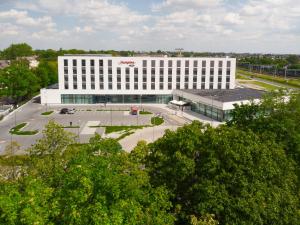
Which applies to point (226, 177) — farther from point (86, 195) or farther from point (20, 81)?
point (20, 81)

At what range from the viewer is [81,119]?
64.9m

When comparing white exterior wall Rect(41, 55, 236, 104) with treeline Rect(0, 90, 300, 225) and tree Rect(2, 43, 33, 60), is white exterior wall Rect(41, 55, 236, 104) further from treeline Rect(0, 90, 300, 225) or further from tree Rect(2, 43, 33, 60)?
tree Rect(2, 43, 33, 60)

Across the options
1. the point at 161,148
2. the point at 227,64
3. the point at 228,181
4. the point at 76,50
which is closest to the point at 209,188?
the point at 228,181

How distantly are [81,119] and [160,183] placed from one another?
4550 cm

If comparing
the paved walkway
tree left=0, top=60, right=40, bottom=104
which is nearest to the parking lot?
tree left=0, top=60, right=40, bottom=104

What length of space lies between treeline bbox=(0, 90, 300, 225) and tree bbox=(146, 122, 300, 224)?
0.20 feet

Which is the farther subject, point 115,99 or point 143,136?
point 115,99

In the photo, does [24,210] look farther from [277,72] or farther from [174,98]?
[277,72]

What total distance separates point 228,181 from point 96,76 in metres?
65.9

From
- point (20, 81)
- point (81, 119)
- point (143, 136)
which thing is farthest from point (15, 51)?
point (143, 136)

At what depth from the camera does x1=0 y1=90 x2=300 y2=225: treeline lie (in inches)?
564

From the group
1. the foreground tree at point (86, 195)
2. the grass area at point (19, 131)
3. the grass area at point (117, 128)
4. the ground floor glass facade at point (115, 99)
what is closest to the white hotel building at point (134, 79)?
the ground floor glass facade at point (115, 99)

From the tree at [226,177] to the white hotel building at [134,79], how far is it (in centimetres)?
5731

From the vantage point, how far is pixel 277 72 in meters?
180
